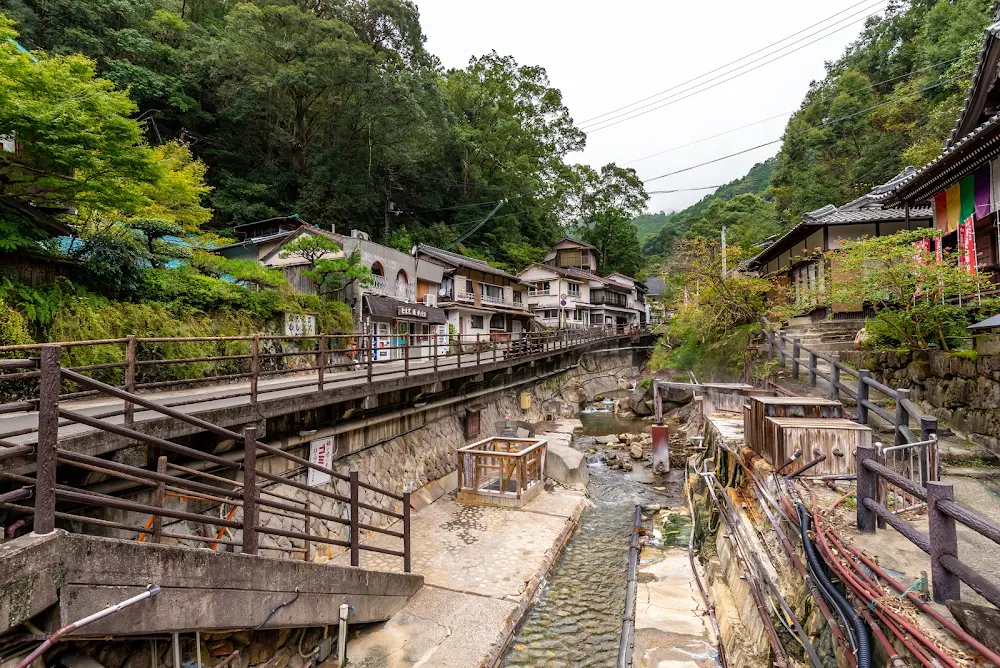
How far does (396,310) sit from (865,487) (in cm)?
1957

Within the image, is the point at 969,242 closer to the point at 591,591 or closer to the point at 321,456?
the point at 591,591

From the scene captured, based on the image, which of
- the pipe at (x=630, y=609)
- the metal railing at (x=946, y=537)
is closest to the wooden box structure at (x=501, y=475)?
the pipe at (x=630, y=609)

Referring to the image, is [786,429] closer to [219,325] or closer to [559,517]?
[559,517]

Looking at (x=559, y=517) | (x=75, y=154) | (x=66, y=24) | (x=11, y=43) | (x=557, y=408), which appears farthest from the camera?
(x=557, y=408)

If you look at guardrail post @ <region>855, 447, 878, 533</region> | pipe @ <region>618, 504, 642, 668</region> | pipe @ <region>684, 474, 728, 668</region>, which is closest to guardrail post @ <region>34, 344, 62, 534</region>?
guardrail post @ <region>855, 447, 878, 533</region>

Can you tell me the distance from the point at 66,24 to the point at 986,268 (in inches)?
1715

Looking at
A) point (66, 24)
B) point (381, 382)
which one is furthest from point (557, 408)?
point (66, 24)

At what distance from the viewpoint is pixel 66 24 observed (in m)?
26.1

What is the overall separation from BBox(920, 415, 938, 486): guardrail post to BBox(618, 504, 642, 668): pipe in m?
4.56

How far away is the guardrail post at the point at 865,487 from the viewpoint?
4434 millimetres

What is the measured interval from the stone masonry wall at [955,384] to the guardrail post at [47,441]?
1253cm

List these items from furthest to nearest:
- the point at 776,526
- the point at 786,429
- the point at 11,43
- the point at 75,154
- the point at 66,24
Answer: the point at 66,24 < the point at 11,43 < the point at 75,154 < the point at 786,429 < the point at 776,526

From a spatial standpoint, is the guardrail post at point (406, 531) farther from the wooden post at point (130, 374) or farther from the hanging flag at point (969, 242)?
the hanging flag at point (969, 242)

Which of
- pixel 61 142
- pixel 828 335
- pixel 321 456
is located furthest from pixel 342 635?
pixel 828 335
